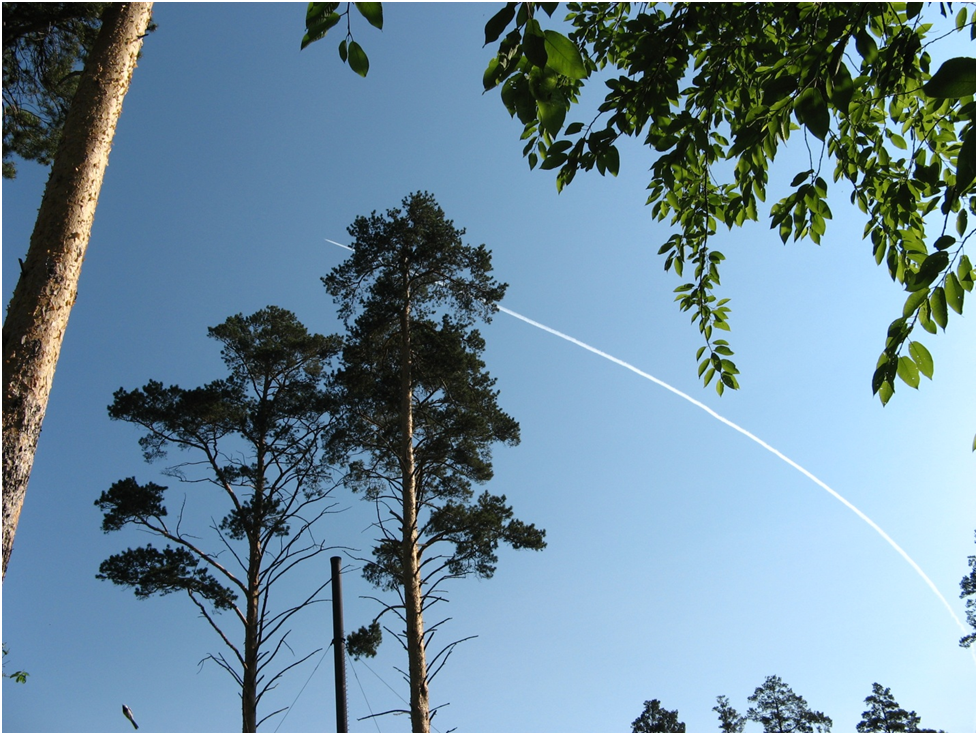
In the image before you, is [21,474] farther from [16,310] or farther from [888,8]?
[888,8]

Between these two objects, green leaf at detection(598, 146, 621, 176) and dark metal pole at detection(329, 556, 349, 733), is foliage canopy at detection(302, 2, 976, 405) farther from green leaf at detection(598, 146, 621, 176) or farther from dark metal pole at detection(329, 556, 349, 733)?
dark metal pole at detection(329, 556, 349, 733)

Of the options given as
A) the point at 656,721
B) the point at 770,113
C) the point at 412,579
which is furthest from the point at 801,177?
the point at 656,721

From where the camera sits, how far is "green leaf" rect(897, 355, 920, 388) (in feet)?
5.30

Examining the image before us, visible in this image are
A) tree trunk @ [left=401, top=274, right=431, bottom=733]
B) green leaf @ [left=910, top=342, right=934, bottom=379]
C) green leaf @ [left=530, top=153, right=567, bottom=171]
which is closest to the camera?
green leaf @ [left=910, top=342, right=934, bottom=379]

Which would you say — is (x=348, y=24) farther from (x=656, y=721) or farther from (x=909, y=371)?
(x=656, y=721)

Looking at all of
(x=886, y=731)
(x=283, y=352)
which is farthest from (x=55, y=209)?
(x=886, y=731)

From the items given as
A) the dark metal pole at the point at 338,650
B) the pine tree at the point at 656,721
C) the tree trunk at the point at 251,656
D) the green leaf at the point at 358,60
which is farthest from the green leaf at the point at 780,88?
the pine tree at the point at 656,721

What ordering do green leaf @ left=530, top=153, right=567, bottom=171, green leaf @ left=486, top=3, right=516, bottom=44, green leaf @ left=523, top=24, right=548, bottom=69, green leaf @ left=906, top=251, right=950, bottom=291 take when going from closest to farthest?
green leaf @ left=523, top=24, right=548, bottom=69, green leaf @ left=486, top=3, right=516, bottom=44, green leaf @ left=906, top=251, right=950, bottom=291, green leaf @ left=530, top=153, right=567, bottom=171

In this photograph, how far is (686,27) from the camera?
1837 millimetres

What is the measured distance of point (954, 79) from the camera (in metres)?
1.05

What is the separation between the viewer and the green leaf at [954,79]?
1.04 meters

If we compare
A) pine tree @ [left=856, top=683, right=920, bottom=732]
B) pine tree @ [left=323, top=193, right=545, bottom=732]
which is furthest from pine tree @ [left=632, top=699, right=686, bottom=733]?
pine tree @ [left=323, top=193, right=545, bottom=732]

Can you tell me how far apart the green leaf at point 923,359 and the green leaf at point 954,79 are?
0.74 meters

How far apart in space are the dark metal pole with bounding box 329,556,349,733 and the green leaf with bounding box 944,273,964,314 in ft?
25.5
